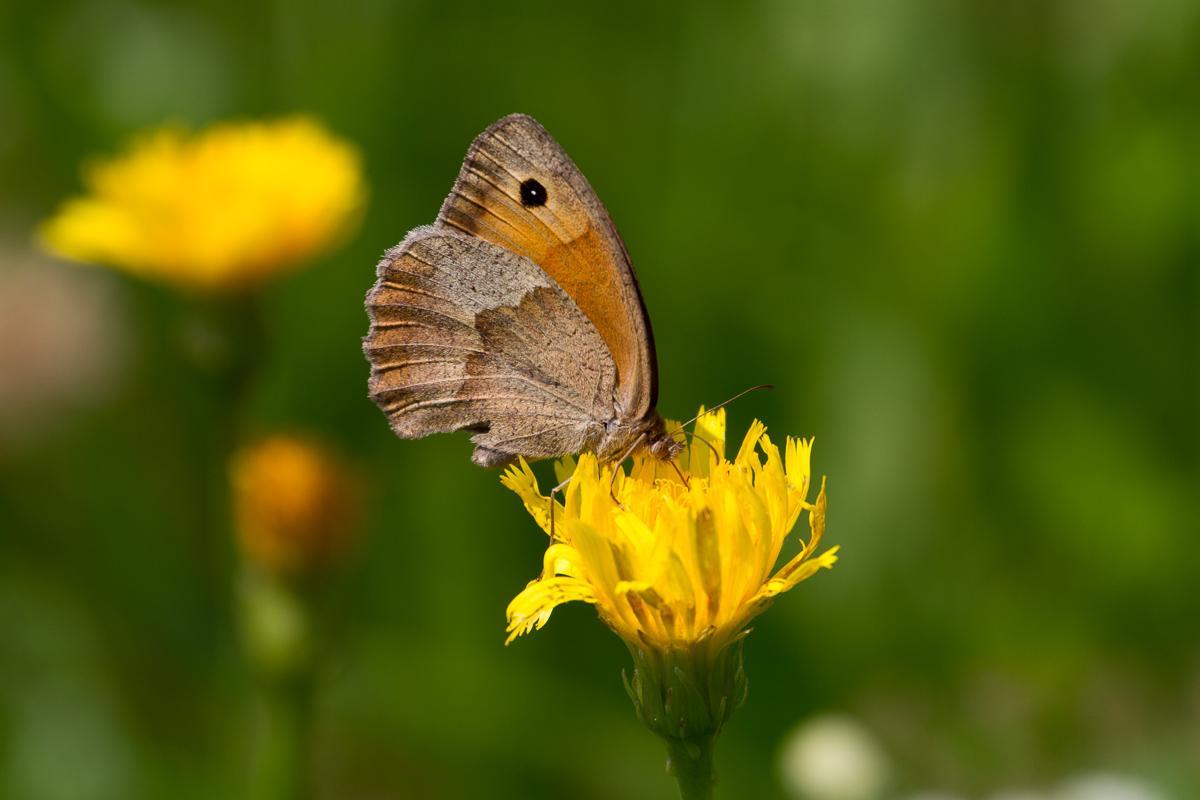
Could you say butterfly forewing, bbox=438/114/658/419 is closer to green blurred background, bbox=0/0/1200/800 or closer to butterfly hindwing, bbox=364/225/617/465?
butterfly hindwing, bbox=364/225/617/465

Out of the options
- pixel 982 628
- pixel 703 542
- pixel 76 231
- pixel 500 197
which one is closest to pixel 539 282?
pixel 500 197

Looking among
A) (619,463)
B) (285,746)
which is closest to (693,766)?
(619,463)

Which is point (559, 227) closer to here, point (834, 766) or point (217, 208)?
point (834, 766)

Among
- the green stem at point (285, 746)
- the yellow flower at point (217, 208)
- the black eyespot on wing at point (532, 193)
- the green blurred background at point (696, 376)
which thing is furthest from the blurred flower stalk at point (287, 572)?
the black eyespot on wing at point (532, 193)

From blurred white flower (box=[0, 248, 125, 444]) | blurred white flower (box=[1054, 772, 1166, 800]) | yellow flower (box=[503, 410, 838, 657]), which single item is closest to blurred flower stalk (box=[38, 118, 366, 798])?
blurred white flower (box=[0, 248, 125, 444])

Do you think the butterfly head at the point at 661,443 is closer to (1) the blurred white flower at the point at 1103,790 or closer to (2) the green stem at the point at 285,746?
(1) the blurred white flower at the point at 1103,790

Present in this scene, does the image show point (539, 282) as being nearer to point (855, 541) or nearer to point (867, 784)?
point (867, 784)
